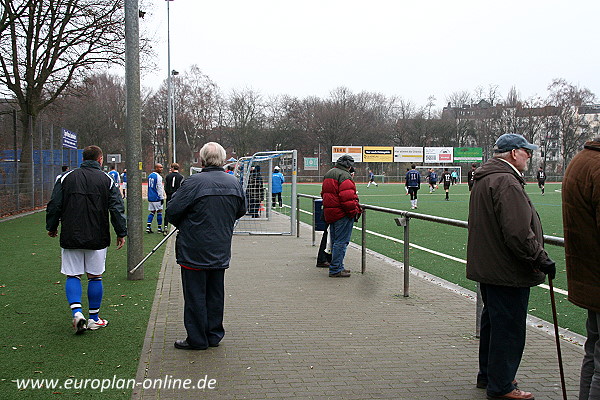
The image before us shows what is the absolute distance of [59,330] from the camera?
5965mm

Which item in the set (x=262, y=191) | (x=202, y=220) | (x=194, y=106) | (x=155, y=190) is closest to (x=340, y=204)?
(x=202, y=220)

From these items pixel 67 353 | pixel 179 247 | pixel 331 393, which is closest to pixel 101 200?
pixel 179 247

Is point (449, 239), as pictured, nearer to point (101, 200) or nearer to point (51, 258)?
Result: point (51, 258)

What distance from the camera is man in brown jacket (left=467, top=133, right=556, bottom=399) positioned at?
393 cm

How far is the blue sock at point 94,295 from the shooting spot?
596 cm

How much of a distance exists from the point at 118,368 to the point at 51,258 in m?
6.94

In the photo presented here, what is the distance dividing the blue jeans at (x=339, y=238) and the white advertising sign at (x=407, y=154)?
234 ft

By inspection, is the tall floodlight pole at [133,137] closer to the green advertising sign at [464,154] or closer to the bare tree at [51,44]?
the bare tree at [51,44]

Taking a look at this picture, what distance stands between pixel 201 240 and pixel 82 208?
139 cm

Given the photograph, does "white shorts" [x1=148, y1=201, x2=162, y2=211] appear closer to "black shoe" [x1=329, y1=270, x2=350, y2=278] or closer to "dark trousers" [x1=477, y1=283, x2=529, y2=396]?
"black shoe" [x1=329, y1=270, x2=350, y2=278]

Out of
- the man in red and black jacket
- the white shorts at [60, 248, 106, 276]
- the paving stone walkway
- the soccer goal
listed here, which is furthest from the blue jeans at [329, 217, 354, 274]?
the soccer goal

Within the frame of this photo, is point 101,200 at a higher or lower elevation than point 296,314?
higher

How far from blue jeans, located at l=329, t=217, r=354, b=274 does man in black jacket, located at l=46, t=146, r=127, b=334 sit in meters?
3.87

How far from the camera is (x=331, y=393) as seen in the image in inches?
170
